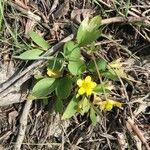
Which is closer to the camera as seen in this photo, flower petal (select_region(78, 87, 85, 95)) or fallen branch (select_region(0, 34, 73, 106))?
flower petal (select_region(78, 87, 85, 95))

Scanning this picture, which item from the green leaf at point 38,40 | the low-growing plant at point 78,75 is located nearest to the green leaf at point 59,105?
the low-growing plant at point 78,75

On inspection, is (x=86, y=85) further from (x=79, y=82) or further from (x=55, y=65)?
(x=55, y=65)

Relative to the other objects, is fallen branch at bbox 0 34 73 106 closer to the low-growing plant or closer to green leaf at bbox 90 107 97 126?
the low-growing plant

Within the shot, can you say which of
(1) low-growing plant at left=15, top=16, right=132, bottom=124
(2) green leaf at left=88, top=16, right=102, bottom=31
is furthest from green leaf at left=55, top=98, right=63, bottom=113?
(2) green leaf at left=88, top=16, right=102, bottom=31

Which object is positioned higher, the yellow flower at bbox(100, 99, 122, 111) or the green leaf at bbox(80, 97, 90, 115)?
the green leaf at bbox(80, 97, 90, 115)

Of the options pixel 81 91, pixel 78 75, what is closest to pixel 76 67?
pixel 78 75

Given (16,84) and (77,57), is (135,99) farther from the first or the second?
(16,84)

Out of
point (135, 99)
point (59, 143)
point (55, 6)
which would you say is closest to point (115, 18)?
point (55, 6)
